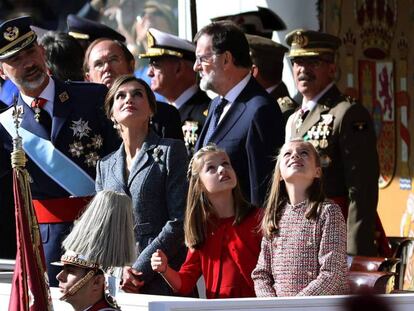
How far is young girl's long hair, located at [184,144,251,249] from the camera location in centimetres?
617

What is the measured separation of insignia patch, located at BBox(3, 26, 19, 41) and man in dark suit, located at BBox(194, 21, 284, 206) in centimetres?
89

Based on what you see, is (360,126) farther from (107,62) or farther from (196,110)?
(107,62)

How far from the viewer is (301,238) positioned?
5820mm

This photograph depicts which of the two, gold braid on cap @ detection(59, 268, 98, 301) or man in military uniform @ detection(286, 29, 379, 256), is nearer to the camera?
gold braid on cap @ detection(59, 268, 98, 301)

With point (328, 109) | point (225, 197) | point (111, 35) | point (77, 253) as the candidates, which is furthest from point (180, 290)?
point (111, 35)

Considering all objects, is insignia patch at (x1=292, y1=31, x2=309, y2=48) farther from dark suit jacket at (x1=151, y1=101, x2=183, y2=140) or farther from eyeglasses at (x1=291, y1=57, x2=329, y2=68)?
dark suit jacket at (x1=151, y1=101, x2=183, y2=140)

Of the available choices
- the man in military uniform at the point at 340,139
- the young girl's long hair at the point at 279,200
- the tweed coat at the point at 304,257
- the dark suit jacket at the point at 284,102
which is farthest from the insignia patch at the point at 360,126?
the tweed coat at the point at 304,257

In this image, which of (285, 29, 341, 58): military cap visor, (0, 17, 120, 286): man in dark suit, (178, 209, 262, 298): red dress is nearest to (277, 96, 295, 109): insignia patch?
(285, 29, 341, 58): military cap visor

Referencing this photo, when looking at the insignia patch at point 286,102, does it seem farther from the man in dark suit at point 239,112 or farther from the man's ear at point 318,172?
the man's ear at point 318,172

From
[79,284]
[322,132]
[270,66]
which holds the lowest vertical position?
[79,284]

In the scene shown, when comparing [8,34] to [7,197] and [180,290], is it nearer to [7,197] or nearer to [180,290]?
[7,197]

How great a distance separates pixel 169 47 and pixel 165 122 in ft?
3.40

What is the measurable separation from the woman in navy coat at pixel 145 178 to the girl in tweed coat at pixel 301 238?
61cm

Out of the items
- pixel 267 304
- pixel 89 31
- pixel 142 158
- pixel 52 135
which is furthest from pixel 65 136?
pixel 89 31
